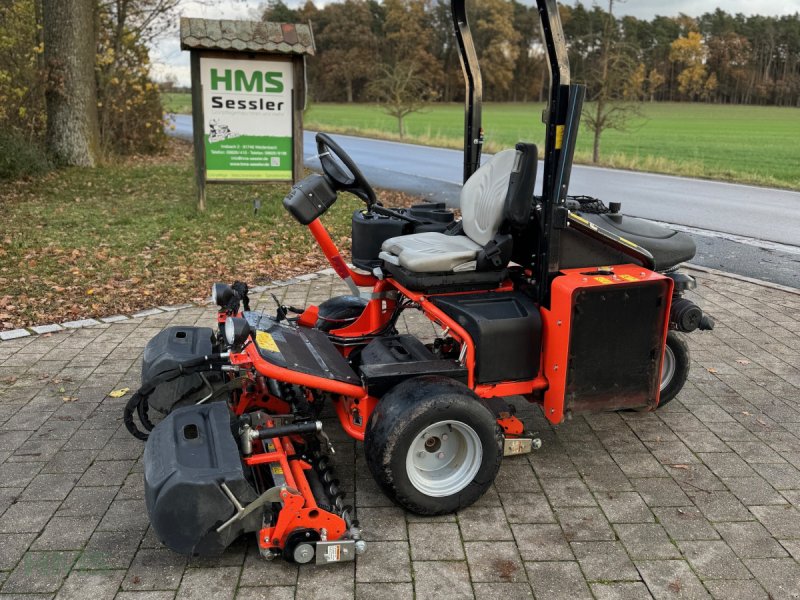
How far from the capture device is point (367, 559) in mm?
2973

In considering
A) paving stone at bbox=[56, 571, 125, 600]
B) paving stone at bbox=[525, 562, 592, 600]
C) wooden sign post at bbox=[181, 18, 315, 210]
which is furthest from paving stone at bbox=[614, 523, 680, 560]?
wooden sign post at bbox=[181, 18, 315, 210]

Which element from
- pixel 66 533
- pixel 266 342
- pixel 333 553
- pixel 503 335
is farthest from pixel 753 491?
pixel 66 533

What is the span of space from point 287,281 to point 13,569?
4.49 metres

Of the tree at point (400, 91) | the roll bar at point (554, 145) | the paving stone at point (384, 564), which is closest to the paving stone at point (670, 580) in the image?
the paving stone at point (384, 564)

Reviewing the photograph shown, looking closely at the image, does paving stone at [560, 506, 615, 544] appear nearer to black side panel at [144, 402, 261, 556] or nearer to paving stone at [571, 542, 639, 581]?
paving stone at [571, 542, 639, 581]

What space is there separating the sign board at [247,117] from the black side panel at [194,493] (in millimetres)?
7537

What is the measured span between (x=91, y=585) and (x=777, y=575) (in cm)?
268

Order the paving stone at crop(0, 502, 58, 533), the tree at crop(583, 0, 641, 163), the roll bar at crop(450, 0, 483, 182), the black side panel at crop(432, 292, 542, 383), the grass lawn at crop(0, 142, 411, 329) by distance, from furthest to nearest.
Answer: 1. the tree at crop(583, 0, 641, 163)
2. the grass lawn at crop(0, 142, 411, 329)
3. the roll bar at crop(450, 0, 483, 182)
4. the black side panel at crop(432, 292, 542, 383)
5. the paving stone at crop(0, 502, 58, 533)

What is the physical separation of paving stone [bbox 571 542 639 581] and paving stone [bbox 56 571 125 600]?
183 centimetres

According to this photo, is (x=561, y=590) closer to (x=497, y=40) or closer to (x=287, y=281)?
(x=287, y=281)

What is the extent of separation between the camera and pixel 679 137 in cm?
3447

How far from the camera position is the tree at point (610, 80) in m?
18.8

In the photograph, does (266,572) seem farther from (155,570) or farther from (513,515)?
(513,515)

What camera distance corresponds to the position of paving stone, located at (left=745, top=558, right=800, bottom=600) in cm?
280
